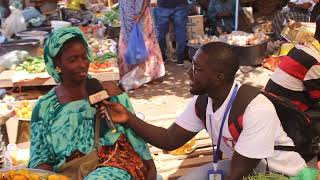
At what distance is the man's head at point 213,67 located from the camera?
250 cm

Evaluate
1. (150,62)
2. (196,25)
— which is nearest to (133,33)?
(150,62)

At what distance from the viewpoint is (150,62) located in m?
7.23

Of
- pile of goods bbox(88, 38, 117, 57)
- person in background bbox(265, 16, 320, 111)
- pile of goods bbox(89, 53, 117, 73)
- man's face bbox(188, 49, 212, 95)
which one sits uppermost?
man's face bbox(188, 49, 212, 95)

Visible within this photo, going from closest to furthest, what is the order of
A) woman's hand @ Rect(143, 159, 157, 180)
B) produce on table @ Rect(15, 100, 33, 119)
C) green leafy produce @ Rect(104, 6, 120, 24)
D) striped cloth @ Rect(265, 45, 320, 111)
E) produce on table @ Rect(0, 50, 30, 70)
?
woman's hand @ Rect(143, 159, 157, 180)
striped cloth @ Rect(265, 45, 320, 111)
produce on table @ Rect(15, 100, 33, 119)
produce on table @ Rect(0, 50, 30, 70)
green leafy produce @ Rect(104, 6, 120, 24)

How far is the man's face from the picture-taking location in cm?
253

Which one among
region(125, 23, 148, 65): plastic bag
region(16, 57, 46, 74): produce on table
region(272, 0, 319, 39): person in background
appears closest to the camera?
region(16, 57, 46, 74): produce on table

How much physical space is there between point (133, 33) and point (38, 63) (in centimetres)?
169

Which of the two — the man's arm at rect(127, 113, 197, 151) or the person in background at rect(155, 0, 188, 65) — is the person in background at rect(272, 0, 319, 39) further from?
the man's arm at rect(127, 113, 197, 151)

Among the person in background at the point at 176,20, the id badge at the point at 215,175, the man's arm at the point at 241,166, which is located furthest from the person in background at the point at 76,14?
the man's arm at the point at 241,166

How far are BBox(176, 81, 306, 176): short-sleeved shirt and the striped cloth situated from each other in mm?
1115

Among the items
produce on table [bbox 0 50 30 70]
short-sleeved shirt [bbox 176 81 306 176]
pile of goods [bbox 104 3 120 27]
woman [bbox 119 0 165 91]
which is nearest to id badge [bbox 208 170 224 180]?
short-sleeved shirt [bbox 176 81 306 176]

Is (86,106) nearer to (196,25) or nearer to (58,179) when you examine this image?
(58,179)

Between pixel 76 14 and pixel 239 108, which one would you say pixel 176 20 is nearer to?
pixel 76 14

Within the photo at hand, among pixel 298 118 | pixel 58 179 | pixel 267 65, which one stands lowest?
pixel 267 65
